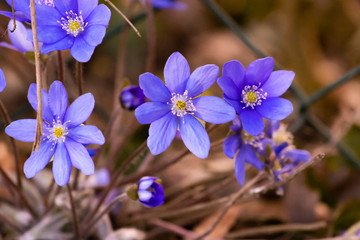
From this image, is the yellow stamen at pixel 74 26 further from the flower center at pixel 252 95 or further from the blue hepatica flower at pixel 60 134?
the flower center at pixel 252 95

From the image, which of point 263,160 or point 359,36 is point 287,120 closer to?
point 359,36

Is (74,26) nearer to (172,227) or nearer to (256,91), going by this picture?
(256,91)

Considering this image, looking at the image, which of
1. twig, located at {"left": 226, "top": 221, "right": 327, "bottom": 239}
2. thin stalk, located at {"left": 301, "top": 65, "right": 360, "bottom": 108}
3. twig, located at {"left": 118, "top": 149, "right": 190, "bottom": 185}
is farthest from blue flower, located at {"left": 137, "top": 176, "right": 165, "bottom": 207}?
thin stalk, located at {"left": 301, "top": 65, "right": 360, "bottom": 108}

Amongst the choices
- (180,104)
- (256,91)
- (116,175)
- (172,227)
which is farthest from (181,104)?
(172,227)

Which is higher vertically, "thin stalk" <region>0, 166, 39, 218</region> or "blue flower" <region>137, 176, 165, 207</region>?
"thin stalk" <region>0, 166, 39, 218</region>

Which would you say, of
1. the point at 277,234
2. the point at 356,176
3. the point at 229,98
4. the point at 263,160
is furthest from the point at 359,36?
the point at 229,98

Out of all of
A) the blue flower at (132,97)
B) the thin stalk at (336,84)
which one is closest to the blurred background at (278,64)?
the thin stalk at (336,84)

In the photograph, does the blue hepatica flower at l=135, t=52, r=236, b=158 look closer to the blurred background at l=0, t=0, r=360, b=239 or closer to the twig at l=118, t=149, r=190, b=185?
the twig at l=118, t=149, r=190, b=185
